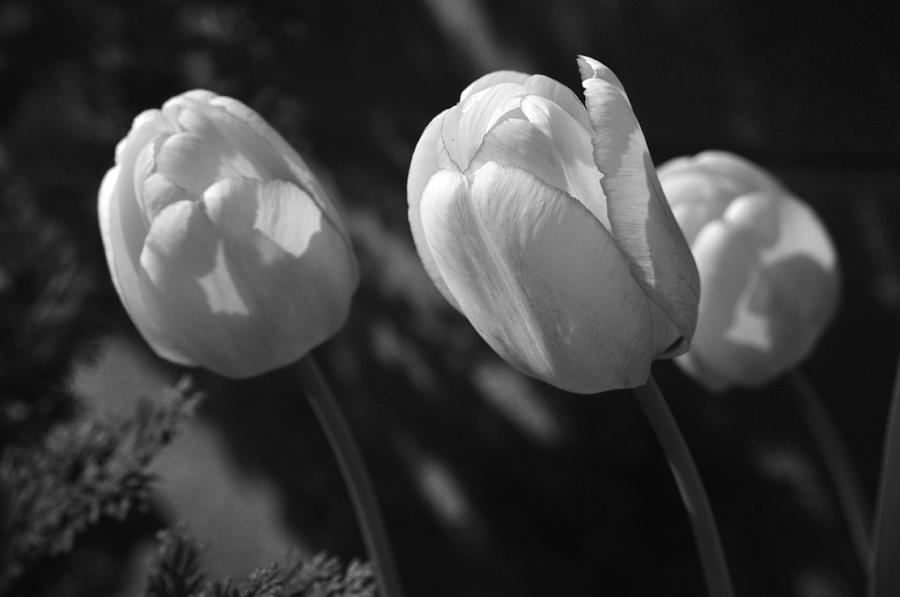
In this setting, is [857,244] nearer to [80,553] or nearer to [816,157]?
[816,157]

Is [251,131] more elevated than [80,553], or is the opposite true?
[251,131]

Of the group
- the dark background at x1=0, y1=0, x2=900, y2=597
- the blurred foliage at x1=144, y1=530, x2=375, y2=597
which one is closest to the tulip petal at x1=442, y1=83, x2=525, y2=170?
the blurred foliage at x1=144, y1=530, x2=375, y2=597

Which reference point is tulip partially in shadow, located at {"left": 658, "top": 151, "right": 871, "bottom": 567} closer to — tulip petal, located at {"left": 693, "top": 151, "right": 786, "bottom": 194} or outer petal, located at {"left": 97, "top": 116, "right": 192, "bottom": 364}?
tulip petal, located at {"left": 693, "top": 151, "right": 786, "bottom": 194}

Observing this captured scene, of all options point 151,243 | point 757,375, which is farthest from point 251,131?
point 757,375

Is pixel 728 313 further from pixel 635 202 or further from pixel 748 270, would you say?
pixel 635 202

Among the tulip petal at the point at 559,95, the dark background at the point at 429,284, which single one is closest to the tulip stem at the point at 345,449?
the tulip petal at the point at 559,95
